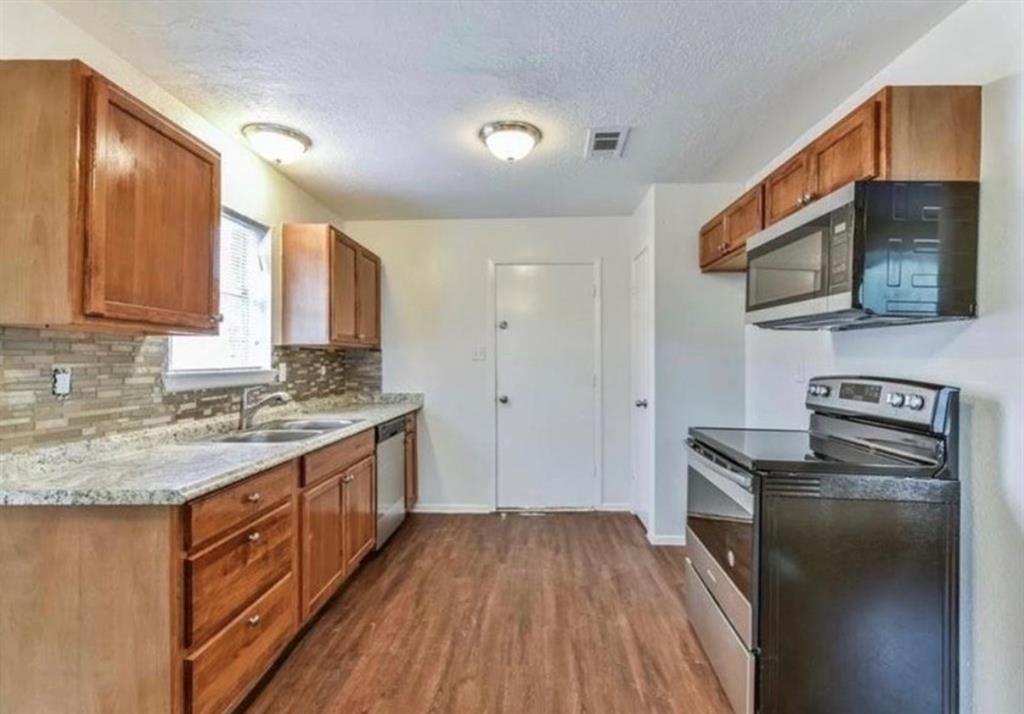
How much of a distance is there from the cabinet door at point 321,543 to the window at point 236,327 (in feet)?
2.56

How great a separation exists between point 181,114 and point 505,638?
2.71m

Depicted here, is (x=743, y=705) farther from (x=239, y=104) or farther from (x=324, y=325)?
(x=239, y=104)

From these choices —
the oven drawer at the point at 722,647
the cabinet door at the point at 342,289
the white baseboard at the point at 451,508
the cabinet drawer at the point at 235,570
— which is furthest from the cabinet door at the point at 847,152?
the white baseboard at the point at 451,508

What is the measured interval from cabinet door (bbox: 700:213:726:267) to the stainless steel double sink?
2317 millimetres

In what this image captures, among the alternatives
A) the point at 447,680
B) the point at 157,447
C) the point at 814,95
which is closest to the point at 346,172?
the point at 157,447

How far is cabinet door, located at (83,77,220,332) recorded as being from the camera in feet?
5.21

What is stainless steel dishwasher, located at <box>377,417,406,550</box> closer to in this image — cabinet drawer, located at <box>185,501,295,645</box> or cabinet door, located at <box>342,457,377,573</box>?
cabinet door, located at <box>342,457,377,573</box>

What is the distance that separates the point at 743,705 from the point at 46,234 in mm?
2530

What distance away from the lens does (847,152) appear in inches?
72.4

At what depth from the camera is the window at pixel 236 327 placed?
2584 mm

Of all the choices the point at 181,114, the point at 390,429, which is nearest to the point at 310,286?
the point at 390,429

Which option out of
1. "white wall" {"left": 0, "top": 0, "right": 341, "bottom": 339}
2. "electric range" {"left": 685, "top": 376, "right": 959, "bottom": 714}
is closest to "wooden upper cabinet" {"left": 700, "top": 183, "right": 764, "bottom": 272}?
"electric range" {"left": 685, "top": 376, "right": 959, "bottom": 714}

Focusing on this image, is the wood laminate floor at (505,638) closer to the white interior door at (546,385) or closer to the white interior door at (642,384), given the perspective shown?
the white interior door at (642,384)

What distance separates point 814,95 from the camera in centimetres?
234
